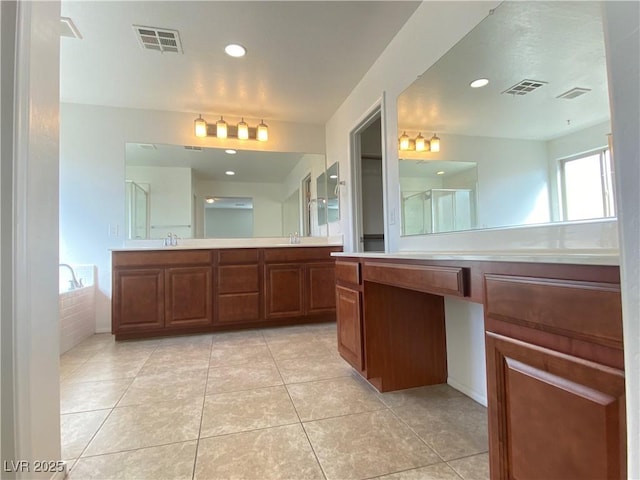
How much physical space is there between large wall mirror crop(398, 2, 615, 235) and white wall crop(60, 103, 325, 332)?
3062 millimetres

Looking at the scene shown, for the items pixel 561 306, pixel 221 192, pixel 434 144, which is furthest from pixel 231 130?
pixel 561 306

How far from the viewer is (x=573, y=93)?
116cm

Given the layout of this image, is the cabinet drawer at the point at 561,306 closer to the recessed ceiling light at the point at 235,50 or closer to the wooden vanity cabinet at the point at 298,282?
the recessed ceiling light at the point at 235,50

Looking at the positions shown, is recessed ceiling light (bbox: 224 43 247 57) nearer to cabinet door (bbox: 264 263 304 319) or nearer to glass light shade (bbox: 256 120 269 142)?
glass light shade (bbox: 256 120 269 142)

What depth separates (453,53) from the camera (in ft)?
5.62

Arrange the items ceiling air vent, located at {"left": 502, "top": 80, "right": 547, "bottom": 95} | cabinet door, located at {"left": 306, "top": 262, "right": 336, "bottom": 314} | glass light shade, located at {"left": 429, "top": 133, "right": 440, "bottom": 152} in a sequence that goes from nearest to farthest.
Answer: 1. ceiling air vent, located at {"left": 502, "top": 80, "right": 547, "bottom": 95}
2. glass light shade, located at {"left": 429, "top": 133, "right": 440, "bottom": 152}
3. cabinet door, located at {"left": 306, "top": 262, "right": 336, "bottom": 314}

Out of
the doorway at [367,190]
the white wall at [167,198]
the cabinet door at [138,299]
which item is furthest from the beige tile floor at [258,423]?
the white wall at [167,198]

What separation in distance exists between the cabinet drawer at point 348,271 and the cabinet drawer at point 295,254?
1.26m

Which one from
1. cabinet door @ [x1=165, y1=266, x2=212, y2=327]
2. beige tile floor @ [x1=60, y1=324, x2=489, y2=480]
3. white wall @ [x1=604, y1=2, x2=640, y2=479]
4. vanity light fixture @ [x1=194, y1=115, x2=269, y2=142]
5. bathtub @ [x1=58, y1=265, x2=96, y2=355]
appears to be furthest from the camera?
vanity light fixture @ [x1=194, y1=115, x2=269, y2=142]

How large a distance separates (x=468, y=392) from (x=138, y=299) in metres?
2.82

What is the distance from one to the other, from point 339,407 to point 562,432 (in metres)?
1.08

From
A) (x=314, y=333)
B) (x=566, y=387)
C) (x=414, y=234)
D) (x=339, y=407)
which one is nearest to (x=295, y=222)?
(x=314, y=333)

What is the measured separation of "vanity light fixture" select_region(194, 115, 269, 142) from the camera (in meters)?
3.48

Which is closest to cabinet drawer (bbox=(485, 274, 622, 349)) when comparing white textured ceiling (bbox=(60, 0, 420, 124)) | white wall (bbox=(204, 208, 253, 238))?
white textured ceiling (bbox=(60, 0, 420, 124))
